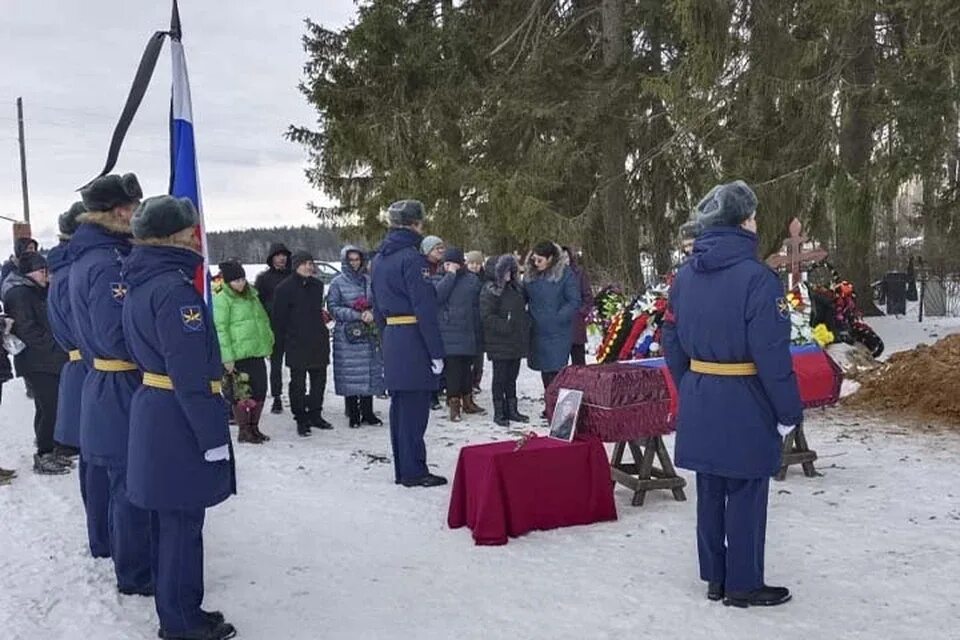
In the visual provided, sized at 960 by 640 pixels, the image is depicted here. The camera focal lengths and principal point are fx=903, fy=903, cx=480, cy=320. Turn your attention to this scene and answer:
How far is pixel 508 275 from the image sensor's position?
886cm

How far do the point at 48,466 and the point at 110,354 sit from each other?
3.50 meters

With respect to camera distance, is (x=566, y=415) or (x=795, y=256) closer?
(x=566, y=415)

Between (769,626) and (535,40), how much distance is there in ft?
50.5

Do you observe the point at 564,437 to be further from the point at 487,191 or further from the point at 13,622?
the point at 487,191

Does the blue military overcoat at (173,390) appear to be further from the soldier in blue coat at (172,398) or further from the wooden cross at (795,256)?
the wooden cross at (795,256)

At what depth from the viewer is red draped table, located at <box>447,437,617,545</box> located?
5.14 meters

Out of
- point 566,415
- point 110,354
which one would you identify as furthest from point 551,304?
point 110,354

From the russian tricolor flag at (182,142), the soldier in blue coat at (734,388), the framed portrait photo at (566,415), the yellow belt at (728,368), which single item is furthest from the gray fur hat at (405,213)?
the yellow belt at (728,368)

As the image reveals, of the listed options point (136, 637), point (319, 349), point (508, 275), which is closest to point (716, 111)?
point (508, 275)

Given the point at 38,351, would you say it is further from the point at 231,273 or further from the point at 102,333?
the point at 102,333

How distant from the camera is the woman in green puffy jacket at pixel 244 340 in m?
8.15

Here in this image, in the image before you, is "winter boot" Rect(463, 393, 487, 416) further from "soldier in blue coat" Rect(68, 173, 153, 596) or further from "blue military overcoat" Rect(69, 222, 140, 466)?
"blue military overcoat" Rect(69, 222, 140, 466)

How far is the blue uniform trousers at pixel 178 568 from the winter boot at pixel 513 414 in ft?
16.8

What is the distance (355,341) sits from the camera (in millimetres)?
8789
